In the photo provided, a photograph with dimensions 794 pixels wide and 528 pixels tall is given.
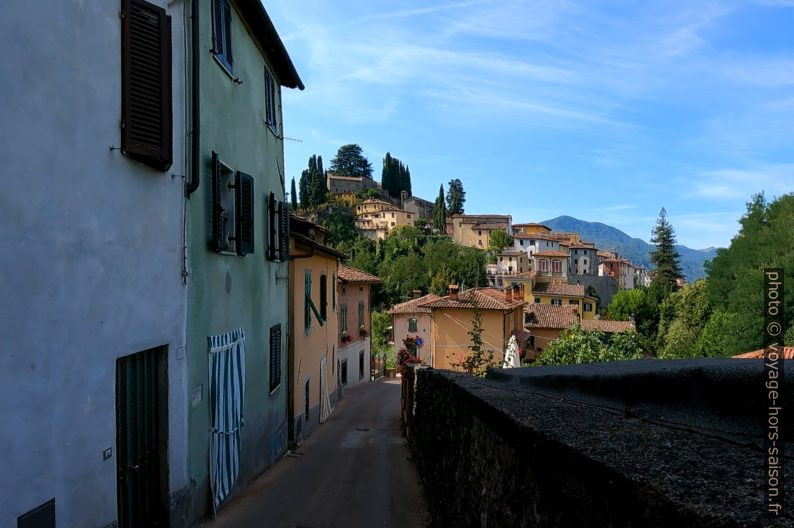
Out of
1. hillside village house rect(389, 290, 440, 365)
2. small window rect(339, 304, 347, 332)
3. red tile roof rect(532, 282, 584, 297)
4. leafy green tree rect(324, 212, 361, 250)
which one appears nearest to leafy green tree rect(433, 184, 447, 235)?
leafy green tree rect(324, 212, 361, 250)

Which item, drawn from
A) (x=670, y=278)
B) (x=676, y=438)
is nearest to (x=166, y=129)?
(x=676, y=438)

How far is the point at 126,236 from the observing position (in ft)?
18.5

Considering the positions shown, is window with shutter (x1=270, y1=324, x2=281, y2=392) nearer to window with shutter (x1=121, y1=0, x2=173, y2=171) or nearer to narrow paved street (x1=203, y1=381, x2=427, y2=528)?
narrow paved street (x1=203, y1=381, x2=427, y2=528)

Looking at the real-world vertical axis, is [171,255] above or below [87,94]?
below

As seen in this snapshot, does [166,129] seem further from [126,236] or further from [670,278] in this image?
[670,278]

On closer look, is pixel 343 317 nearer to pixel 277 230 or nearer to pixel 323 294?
pixel 323 294

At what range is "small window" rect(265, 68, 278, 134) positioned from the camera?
A: 11727mm

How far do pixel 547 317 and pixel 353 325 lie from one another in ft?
84.3

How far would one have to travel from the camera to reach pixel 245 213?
30.8ft

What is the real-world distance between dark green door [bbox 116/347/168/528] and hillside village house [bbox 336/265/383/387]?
739 inches

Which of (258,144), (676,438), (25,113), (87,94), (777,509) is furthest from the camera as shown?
(258,144)

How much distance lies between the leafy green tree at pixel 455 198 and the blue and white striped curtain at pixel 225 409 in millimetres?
123167

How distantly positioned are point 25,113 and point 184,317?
3.07m

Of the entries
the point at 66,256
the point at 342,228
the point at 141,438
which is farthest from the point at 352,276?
the point at 342,228
